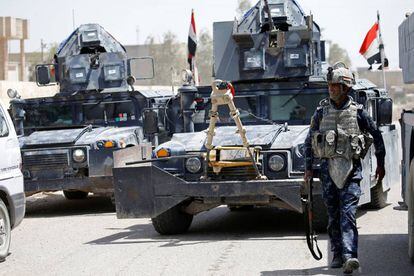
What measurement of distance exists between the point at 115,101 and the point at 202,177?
17.4 ft

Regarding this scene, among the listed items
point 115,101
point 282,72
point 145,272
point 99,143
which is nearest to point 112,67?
point 115,101

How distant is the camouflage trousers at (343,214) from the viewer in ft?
26.6

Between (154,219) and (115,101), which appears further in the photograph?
(115,101)

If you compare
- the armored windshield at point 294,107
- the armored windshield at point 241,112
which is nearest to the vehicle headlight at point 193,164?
the armored windshield at point 241,112

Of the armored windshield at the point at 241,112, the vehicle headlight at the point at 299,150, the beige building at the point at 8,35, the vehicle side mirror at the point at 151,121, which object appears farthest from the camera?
the beige building at the point at 8,35

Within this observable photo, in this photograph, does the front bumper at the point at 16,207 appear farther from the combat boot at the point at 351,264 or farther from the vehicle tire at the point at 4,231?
the combat boot at the point at 351,264

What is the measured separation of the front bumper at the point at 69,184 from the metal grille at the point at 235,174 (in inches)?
154

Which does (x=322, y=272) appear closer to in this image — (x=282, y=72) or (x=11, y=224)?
(x=11, y=224)

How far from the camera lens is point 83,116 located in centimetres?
1603

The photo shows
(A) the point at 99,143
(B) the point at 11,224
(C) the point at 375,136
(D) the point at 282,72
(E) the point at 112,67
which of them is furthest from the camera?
(E) the point at 112,67

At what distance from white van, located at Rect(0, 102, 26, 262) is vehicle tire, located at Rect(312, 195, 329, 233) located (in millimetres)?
3142

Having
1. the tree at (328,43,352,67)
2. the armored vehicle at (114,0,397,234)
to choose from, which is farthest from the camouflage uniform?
the tree at (328,43,352,67)

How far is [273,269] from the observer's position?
8.80 m

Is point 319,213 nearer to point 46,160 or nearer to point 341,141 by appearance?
point 341,141
